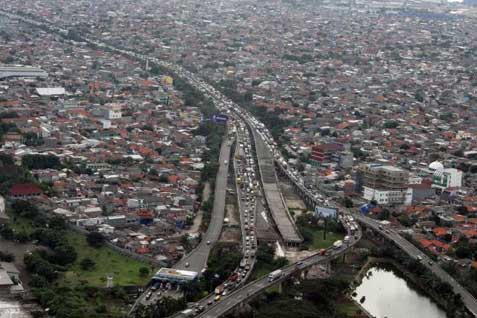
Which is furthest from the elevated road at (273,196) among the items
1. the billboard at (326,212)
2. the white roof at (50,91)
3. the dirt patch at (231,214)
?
the white roof at (50,91)

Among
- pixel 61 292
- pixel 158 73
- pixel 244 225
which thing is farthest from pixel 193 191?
pixel 158 73

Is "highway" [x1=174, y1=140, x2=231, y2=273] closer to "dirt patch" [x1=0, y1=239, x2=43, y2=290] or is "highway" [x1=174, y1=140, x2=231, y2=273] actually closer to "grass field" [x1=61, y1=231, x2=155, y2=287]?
"grass field" [x1=61, y1=231, x2=155, y2=287]

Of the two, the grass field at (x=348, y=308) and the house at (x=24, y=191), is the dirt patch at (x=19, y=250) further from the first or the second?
the grass field at (x=348, y=308)

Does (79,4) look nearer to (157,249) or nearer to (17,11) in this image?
(17,11)

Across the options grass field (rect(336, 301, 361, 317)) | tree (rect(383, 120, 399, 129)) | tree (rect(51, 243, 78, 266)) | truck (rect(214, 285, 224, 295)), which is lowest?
grass field (rect(336, 301, 361, 317))

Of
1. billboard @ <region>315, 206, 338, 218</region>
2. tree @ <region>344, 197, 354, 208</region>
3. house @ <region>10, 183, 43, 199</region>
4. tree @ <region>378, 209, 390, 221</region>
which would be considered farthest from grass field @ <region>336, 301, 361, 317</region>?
house @ <region>10, 183, 43, 199</region>
